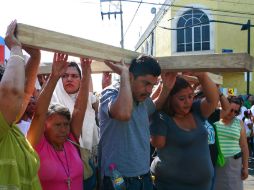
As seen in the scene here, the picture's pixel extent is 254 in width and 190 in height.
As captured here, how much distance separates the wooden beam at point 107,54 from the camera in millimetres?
2033

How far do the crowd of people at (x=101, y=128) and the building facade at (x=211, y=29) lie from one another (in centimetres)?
1841

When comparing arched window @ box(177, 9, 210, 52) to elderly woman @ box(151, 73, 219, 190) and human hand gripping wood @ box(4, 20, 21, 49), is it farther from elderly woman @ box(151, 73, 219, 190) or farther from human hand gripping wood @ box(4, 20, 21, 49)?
human hand gripping wood @ box(4, 20, 21, 49)

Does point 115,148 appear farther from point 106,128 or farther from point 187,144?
point 187,144

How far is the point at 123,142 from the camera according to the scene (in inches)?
108

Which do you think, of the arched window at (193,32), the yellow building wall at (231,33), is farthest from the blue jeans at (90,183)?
the arched window at (193,32)

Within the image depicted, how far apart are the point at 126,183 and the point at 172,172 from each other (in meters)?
0.70

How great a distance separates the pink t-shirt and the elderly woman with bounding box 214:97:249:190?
220 centimetres

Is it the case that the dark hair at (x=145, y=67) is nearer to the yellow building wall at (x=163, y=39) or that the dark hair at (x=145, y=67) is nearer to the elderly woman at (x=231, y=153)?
the elderly woman at (x=231, y=153)

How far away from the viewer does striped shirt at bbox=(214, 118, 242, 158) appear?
4546 millimetres

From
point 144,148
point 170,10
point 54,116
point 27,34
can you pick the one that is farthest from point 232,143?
point 170,10

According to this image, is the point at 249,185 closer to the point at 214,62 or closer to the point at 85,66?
the point at 214,62

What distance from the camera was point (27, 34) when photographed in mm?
2012

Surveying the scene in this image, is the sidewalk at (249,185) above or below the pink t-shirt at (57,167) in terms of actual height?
below

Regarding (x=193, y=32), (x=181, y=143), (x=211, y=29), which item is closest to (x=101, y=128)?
(x=181, y=143)
